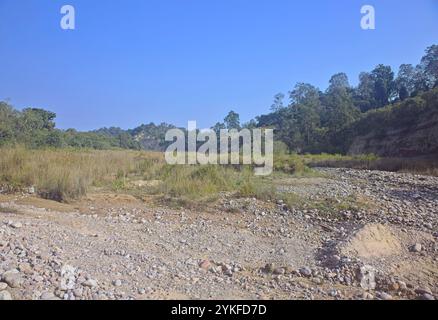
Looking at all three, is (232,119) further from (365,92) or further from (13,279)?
(13,279)

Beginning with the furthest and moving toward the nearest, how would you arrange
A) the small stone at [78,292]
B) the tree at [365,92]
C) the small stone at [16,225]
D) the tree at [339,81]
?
the tree at [339,81] → the tree at [365,92] → the small stone at [16,225] → the small stone at [78,292]

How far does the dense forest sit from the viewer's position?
931 inches

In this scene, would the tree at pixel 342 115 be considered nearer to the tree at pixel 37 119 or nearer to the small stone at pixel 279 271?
the tree at pixel 37 119

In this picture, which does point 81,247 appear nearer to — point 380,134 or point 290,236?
point 290,236

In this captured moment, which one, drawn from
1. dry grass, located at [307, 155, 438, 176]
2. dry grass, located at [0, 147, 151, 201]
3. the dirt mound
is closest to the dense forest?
dry grass, located at [307, 155, 438, 176]

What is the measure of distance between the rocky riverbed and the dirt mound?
16 millimetres

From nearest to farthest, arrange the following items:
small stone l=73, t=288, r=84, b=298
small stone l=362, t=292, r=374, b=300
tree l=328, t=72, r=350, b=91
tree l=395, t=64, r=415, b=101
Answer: small stone l=73, t=288, r=84, b=298 < small stone l=362, t=292, r=374, b=300 < tree l=395, t=64, r=415, b=101 < tree l=328, t=72, r=350, b=91

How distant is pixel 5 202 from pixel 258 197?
452 cm

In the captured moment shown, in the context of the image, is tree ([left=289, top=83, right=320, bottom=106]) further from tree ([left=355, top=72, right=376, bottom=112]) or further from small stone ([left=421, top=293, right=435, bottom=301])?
small stone ([left=421, top=293, right=435, bottom=301])

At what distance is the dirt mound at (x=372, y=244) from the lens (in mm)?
3792

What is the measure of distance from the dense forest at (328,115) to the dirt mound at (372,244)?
1879cm

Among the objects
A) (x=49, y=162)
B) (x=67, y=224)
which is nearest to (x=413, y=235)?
(x=67, y=224)

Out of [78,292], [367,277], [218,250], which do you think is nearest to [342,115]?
[218,250]

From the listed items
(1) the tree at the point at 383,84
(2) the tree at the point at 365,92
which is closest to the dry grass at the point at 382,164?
(2) the tree at the point at 365,92
